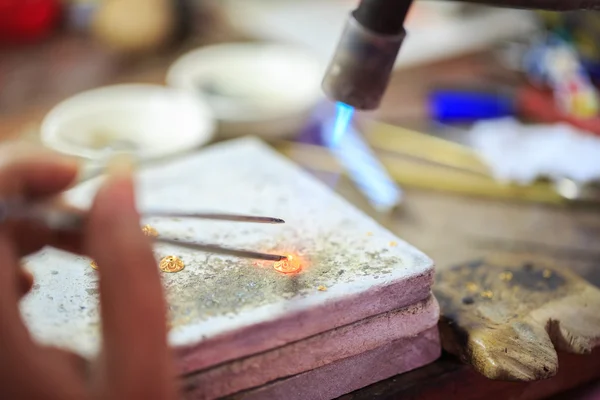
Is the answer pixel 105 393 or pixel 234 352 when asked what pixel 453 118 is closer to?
pixel 234 352

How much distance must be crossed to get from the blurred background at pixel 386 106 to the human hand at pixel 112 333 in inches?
20.8

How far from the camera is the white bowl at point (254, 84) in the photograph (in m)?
1.22

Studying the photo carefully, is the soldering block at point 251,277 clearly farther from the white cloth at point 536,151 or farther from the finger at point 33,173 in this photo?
the white cloth at point 536,151

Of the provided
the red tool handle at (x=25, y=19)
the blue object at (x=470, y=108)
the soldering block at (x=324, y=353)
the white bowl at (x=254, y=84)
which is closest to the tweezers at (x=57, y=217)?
the soldering block at (x=324, y=353)

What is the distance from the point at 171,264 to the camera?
72 centimetres

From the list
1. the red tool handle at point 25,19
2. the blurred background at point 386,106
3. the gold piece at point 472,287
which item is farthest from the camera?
the red tool handle at point 25,19

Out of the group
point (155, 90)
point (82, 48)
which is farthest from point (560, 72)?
point (82, 48)

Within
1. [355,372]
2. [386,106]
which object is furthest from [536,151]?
[355,372]

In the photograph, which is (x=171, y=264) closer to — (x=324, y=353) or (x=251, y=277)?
(x=251, y=277)

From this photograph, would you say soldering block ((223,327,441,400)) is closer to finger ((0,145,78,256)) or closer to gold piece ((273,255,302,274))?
gold piece ((273,255,302,274))

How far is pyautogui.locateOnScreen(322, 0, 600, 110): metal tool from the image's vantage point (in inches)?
28.9

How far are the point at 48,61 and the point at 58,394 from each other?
133 cm

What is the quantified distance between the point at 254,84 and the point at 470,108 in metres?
0.47

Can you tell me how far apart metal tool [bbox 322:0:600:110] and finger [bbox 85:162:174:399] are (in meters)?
0.35
